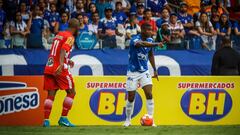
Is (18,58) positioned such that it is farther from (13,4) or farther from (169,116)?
(169,116)

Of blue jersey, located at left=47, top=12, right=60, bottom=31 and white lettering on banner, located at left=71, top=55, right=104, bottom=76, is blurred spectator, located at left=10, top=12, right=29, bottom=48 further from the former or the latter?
white lettering on banner, located at left=71, top=55, right=104, bottom=76

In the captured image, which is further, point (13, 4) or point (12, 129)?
point (13, 4)

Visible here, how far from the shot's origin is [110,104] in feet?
52.3

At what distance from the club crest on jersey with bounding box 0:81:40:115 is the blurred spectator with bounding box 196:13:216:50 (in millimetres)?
6200

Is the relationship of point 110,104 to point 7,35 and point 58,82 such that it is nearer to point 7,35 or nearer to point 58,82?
point 58,82

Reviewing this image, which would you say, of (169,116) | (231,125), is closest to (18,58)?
(169,116)

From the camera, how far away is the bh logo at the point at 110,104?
15859 mm

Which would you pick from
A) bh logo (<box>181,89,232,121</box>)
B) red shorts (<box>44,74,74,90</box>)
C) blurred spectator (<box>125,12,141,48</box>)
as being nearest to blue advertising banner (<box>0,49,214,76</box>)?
blurred spectator (<box>125,12,141,48</box>)

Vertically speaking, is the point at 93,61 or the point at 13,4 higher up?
the point at 13,4

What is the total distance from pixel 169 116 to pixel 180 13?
21.4ft

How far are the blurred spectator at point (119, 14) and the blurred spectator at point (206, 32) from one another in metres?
2.22

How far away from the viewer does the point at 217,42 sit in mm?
19734

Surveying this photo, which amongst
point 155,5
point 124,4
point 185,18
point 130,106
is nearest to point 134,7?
point 124,4

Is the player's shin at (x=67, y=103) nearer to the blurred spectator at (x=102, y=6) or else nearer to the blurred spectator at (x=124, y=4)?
the blurred spectator at (x=102, y=6)
